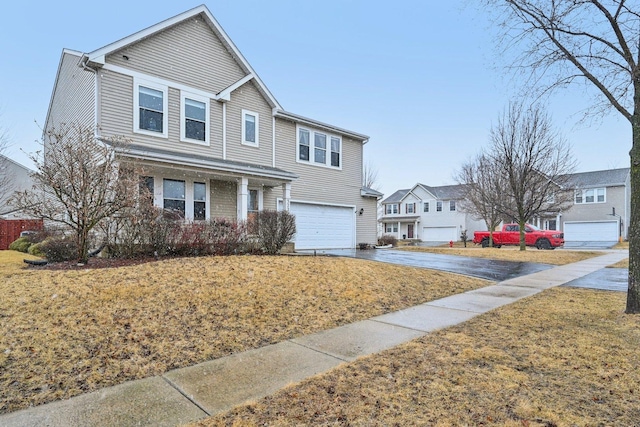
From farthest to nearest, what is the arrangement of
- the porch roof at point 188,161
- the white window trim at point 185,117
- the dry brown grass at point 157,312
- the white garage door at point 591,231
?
the white garage door at point 591,231
the white window trim at point 185,117
the porch roof at point 188,161
the dry brown grass at point 157,312

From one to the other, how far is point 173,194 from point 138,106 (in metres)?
3.00

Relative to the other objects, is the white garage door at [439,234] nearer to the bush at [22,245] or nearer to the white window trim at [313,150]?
the white window trim at [313,150]

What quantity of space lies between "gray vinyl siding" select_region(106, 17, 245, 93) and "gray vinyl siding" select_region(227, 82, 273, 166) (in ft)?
2.20

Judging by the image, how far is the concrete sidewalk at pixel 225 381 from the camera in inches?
106

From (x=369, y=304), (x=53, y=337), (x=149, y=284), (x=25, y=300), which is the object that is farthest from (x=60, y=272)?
(x=369, y=304)

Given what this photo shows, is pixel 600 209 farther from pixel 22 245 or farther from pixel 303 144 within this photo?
pixel 22 245

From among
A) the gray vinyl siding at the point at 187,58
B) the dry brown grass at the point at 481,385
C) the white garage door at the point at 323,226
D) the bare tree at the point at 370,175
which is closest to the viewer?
the dry brown grass at the point at 481,385

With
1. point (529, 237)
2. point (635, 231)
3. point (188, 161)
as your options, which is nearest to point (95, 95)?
point (188, 161)

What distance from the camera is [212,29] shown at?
43.6ft

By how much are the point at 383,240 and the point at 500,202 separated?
29.2 ft

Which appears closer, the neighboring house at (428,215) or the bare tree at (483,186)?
the bare tree at (483,186)

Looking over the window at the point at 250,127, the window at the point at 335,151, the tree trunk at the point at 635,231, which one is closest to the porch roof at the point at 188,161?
the window at the point at 250,127

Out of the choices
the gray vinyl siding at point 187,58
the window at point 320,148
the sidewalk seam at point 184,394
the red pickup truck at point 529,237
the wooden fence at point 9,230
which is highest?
the gray vinyl siding at point 187,58

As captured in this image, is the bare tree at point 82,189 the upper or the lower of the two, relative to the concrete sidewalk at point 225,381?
upper
